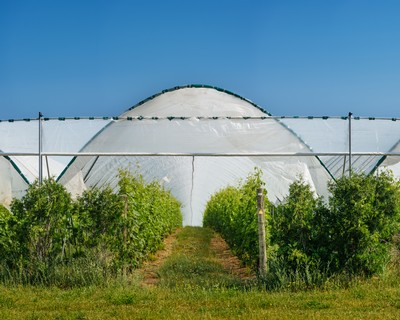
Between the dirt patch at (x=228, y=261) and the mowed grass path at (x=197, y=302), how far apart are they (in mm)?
1932

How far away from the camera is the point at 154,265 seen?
13.9 m

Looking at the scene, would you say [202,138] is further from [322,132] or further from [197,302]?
[197,302]

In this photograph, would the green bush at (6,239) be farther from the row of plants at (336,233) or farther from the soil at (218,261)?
the row of plants at (336,233)


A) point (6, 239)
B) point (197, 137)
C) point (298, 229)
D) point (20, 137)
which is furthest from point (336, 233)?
point (20, 137)

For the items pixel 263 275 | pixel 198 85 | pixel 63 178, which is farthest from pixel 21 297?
pixel 198 85

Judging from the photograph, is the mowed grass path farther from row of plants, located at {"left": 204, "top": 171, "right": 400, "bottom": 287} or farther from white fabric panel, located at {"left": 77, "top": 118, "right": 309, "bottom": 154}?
white fabric panel, located at {"left": 77, "top": 118, "right": 309, "bottom": 154}

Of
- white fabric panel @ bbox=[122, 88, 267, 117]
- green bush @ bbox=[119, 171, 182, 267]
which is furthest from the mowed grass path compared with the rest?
white fabric panel @ bbox=[122, 88, 267, 117]

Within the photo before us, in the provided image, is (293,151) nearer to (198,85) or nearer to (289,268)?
(289,268)

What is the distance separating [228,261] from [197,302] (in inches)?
245

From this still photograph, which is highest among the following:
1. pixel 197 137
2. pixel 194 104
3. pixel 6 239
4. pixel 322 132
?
pixel 194 104

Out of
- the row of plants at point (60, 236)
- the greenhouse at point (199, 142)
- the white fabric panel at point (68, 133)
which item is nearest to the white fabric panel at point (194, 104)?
the greenhouse at point (199, 142)

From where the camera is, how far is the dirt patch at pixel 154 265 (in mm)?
11227

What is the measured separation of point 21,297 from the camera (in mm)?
9078

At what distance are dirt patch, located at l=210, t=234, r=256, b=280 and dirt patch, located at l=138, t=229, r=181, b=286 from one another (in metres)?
1.28
